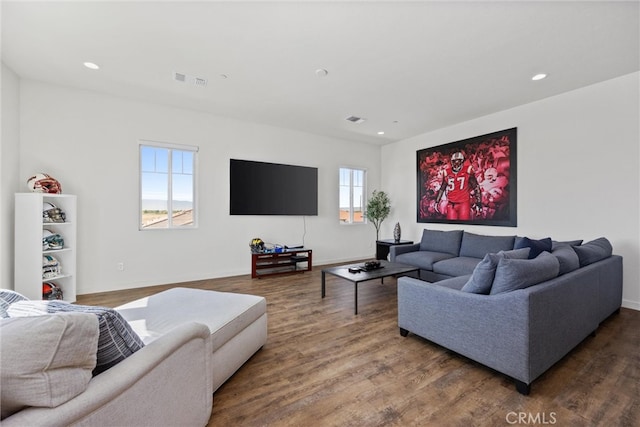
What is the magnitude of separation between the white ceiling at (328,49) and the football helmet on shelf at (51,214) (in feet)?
5.10

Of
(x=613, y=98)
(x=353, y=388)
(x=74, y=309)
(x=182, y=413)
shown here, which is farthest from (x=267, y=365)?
(x=613, y=98)

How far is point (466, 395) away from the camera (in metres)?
1.73

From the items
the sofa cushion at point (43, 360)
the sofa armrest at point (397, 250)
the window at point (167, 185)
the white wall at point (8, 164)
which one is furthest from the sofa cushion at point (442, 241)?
the white wall at point (8, 164)

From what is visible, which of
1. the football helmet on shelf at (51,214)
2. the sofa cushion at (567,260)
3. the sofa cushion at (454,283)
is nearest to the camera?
the sofa cushion at (567,260)

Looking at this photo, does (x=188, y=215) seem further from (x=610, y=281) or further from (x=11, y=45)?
(x=610, y=281)

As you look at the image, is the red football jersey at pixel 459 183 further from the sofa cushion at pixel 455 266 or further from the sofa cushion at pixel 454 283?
the sofa cushion at pixel 454 283

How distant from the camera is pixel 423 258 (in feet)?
13.7

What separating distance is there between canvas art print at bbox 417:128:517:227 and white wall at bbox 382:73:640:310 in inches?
5.6

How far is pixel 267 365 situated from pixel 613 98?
475 centimetres

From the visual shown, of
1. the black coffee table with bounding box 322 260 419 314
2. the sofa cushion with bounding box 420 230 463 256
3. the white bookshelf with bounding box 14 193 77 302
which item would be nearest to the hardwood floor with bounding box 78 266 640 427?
the black coffee table with bounding box 322 260 419 314

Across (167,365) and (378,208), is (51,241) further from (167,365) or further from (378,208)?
(378,208)

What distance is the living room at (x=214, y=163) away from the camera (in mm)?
3207

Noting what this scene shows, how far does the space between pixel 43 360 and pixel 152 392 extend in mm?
421

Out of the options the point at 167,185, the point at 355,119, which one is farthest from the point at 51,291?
the point at 355,119
